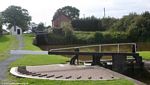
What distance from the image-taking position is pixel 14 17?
10469cm

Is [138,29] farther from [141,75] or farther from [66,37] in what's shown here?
[141,75]

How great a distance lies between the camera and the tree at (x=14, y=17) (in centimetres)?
10281

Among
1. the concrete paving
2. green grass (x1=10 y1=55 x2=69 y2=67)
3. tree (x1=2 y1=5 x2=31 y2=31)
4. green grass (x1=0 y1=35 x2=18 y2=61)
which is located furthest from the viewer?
tree (x1=2 y1=5 x2=31 y2=31)

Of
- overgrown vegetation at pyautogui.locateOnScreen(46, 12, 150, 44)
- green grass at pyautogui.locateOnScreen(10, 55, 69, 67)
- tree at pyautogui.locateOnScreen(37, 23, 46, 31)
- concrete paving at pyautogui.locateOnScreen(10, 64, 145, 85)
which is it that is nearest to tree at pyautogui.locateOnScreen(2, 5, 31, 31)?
tree at pyautogui.locateOnScreen(37, 23, 46, 31)

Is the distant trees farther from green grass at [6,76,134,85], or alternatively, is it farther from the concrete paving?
green grass at [6,76,134,85]

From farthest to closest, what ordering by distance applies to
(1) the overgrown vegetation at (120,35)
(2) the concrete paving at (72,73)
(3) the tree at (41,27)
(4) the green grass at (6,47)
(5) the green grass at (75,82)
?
(3) the tree at (41,27), (1) the overgrown vegetation at (120,35), (4) the green grass at (6,47), (2) the concrete paving at (72,73), (5) the green grass at (75,82)

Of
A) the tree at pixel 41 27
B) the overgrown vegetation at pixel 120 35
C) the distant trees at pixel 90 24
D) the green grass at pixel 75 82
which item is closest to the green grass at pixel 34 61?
the green grass at pixel 75 82

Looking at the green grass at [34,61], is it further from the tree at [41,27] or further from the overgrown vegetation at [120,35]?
the tree at [41,27]

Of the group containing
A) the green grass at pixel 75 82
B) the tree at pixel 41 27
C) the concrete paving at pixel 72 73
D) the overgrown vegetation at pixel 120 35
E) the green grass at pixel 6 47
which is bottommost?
the concrete paving at pixel 72 73

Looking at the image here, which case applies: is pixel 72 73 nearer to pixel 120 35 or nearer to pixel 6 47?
pixel 6 47

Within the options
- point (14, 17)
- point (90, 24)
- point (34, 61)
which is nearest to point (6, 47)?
point (34, 61)

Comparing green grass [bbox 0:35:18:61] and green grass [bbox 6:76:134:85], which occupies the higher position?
green grass [bbox 0:35:18:61]

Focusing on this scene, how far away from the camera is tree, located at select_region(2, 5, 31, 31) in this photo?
Answer: 10281 centimetres

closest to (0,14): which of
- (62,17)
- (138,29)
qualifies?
(62,17)
